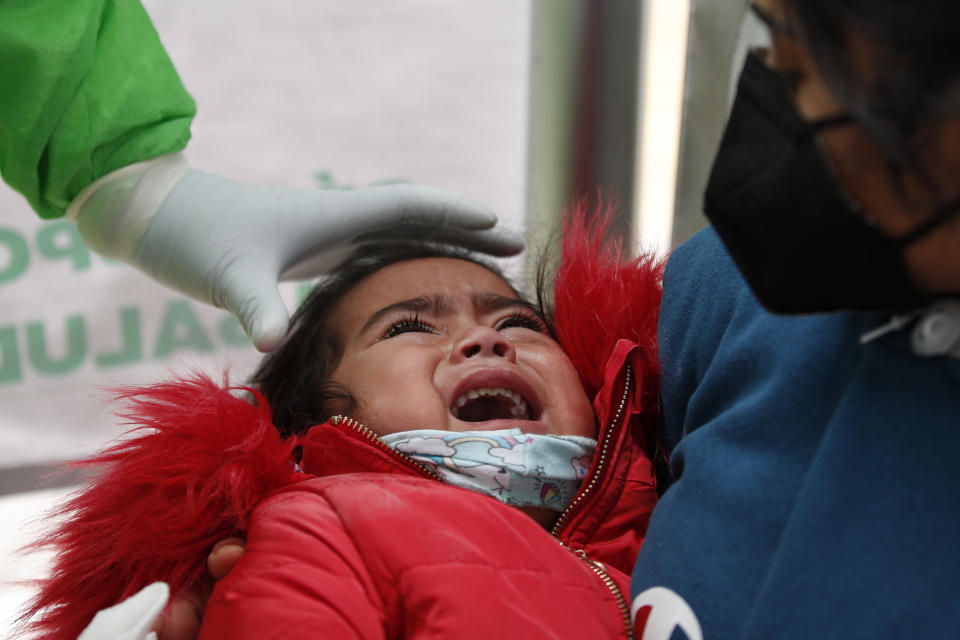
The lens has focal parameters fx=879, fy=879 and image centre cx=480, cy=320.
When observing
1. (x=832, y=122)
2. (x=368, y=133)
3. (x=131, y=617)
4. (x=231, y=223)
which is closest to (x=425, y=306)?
(x=231, y=223)

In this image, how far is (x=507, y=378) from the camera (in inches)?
35.4

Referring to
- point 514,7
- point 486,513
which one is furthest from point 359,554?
point 514,7

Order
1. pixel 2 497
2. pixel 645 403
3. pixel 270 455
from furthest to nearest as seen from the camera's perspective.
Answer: pixel 2 497 < pixel 645 403 < pixel 270 455

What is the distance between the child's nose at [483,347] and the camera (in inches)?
36.2

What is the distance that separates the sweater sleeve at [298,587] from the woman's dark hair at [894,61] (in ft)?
1.45

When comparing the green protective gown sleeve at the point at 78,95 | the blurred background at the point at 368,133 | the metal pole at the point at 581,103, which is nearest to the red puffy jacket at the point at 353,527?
the green protective gown sleeve at the point at 78,95

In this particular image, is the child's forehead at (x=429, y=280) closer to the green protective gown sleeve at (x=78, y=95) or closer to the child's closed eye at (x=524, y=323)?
the child's closed eye at (x=524, y=323)

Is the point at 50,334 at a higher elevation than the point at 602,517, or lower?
lower

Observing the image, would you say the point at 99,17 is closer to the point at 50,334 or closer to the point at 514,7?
the point at 50,334

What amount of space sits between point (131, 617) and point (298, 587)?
0.37ft

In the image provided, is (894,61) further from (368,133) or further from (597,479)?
(368,133)

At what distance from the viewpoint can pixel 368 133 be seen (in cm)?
166

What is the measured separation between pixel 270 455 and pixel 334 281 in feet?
1.27

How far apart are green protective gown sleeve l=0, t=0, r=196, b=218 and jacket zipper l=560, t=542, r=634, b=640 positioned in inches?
26.1
